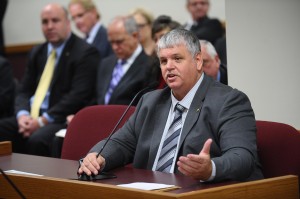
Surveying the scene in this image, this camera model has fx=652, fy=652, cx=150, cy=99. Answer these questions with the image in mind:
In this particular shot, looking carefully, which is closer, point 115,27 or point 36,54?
point 115,27

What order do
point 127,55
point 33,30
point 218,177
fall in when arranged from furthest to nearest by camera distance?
Result: point 33,30, point 127,55, point 218,177

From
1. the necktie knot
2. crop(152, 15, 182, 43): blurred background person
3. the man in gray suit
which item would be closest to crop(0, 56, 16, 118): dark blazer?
crop(152, 15, 182, 43): blurred background person

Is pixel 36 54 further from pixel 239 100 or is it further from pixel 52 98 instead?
pixel 239 100

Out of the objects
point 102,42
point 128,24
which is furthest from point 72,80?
point 102,42

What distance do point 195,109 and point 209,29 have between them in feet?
10.9

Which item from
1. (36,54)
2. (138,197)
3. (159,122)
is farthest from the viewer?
(36,54)

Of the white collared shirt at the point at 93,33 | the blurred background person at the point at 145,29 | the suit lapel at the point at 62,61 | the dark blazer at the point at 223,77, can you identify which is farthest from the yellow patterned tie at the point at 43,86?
the dark blazer at the point at 223,77

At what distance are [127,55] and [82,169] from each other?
2.72 m

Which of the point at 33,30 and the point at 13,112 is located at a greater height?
the point at 33,30

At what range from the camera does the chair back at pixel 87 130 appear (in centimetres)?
394

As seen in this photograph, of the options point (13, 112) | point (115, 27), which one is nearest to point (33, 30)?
point (13, 112)

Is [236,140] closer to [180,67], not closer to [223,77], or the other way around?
[180,67]

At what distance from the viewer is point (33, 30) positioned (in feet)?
30.2

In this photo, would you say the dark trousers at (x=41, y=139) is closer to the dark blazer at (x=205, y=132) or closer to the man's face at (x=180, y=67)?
the dark blazer at (x=205, y=132)
